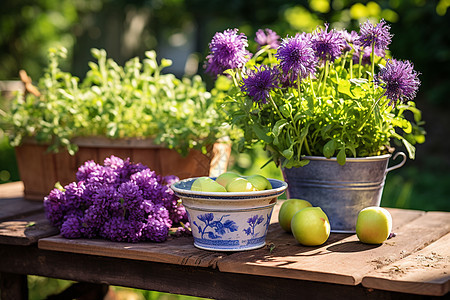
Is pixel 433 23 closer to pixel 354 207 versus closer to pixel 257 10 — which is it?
pixel 257 10

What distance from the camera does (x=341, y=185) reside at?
1.55 meters

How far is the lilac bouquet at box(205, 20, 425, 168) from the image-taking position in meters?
1.40

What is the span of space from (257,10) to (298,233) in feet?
13.1

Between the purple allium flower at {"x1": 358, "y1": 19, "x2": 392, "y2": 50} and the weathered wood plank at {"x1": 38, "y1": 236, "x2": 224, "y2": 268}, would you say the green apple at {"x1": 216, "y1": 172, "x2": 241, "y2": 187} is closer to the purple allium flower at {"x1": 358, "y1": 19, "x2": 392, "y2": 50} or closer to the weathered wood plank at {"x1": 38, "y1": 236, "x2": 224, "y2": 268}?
the weathered wood plank at {"x1": 38, "y1": 236, "x2": 224, "y2": 268}

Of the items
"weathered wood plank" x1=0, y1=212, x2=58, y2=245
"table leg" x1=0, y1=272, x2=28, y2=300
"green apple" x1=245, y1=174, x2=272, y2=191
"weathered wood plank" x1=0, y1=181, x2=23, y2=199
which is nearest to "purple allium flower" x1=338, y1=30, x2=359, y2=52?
"green apple" x1=245, y1=174, x2=272, y2=191

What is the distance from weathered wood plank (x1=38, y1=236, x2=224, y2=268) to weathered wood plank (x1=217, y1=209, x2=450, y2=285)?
0.06 metres

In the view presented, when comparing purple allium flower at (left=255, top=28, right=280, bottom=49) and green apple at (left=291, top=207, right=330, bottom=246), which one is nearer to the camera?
green apple at (left=291, top=207, right=330, bottom=246)

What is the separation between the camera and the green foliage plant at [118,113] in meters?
1.86

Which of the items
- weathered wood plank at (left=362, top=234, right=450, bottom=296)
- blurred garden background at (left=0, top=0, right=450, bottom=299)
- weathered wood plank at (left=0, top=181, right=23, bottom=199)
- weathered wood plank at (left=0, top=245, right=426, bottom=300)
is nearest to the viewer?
weathered wood plank at (left=362, top=234, right=450, bottom=296)

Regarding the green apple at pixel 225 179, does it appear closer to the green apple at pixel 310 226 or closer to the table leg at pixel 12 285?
the green apple at pixel 310 226

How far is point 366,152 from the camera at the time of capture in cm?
158

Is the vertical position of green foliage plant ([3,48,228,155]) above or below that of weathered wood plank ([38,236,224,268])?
above

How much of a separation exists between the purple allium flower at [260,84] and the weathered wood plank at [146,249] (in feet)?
1.35

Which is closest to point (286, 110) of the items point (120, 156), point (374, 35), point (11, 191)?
point (374, 35)
